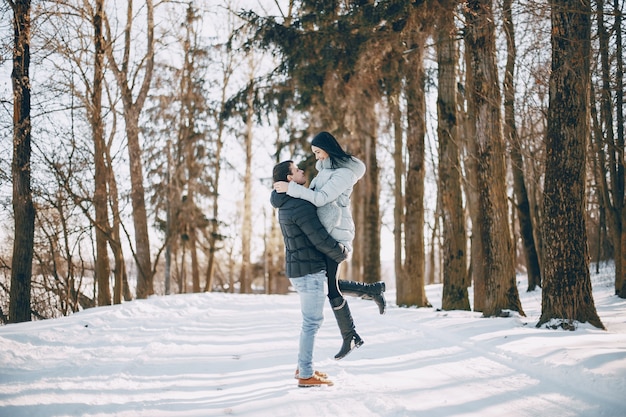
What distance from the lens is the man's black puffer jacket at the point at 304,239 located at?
15.0ft

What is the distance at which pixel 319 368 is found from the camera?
5379mm

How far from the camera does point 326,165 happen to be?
4934 millimetres

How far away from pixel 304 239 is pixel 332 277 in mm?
479

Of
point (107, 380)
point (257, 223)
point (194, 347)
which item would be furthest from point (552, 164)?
point (257, 223)

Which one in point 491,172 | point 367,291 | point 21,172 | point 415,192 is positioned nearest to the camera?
point 367,291

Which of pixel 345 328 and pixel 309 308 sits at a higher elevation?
pixel 309 308

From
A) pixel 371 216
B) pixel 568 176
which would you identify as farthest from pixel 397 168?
pixel 568 176

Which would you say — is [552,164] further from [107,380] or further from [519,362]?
[107,380]

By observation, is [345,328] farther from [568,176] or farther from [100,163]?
[100,163]

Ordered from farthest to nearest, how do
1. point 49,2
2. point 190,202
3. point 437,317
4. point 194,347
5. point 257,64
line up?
point 257,64 → point 190,202 → point 49,2 → point 437,317 → point 194,347

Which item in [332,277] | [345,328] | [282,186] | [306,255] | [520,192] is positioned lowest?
[345,328]

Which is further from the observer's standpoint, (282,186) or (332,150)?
(332,150)

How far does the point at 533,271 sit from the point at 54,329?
15.5 metres

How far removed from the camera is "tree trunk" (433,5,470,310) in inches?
472
